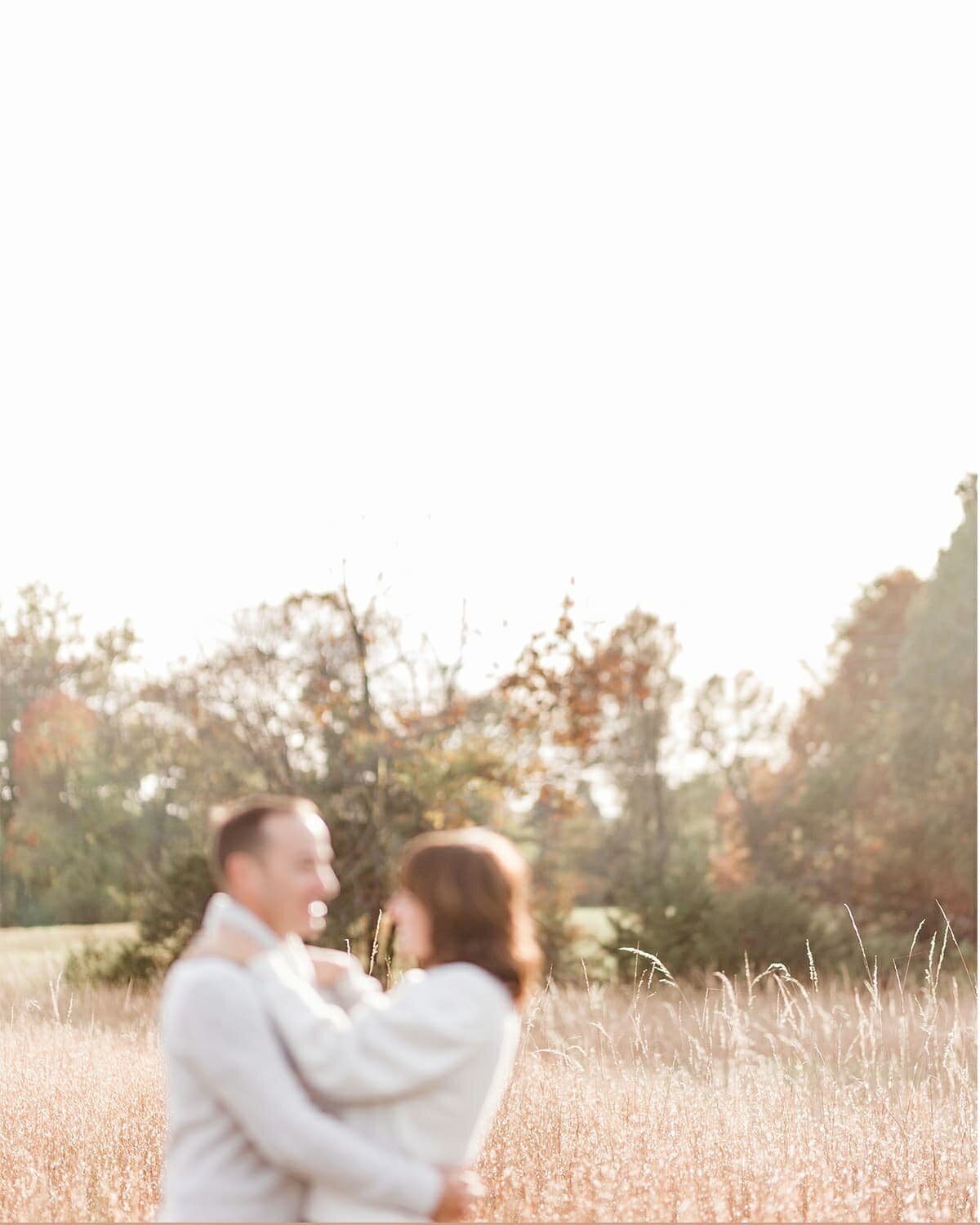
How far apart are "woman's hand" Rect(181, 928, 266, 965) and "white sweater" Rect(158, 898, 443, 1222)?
17 millimetres

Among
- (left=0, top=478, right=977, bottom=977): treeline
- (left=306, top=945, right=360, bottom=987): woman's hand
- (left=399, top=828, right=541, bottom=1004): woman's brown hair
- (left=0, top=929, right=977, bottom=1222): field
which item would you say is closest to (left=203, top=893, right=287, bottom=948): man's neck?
(left=306, top=945, right=360, bottom=987): woman's hand

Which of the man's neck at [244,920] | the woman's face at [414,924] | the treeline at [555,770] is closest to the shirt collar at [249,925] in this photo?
the man's neck at [244,920]

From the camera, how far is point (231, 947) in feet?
9.30

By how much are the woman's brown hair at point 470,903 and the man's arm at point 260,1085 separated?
377mm

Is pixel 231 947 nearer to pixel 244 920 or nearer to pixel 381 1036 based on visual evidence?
pixel 244 920

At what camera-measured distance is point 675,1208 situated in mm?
5438

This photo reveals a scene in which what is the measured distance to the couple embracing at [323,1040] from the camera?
2732 millimetres

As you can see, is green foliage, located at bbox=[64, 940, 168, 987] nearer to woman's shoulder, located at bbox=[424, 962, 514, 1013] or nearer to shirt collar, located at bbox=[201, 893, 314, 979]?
shirt collar, located at bbox=[201, 893, 314, 979]

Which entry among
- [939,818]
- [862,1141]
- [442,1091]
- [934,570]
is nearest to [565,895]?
[939,818]

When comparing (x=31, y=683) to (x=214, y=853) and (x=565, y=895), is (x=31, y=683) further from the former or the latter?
(x=214, y=853)

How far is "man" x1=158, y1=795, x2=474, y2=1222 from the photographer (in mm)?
2727

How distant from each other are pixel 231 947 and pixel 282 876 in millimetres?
170

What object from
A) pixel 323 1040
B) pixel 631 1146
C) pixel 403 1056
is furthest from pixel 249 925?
pixel 631 1146

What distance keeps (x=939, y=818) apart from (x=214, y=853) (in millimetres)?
17873
